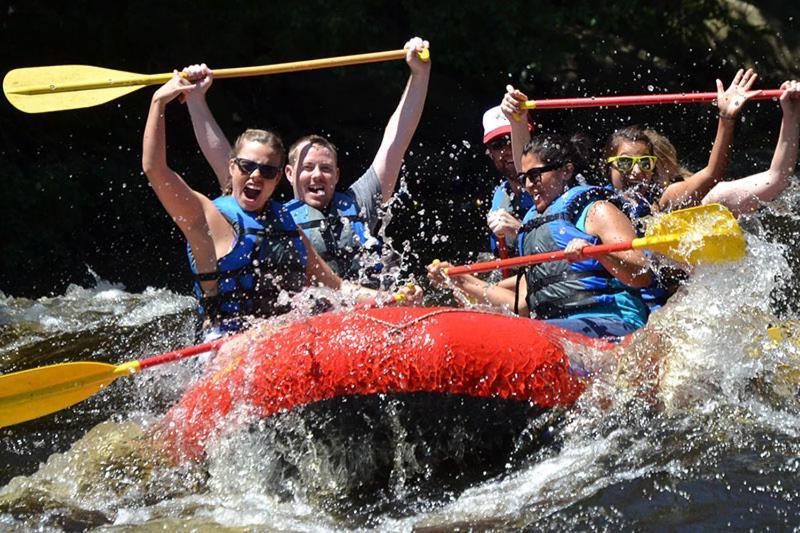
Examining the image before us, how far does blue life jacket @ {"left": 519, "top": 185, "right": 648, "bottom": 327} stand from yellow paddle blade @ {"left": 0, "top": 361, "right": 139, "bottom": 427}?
5.16ft

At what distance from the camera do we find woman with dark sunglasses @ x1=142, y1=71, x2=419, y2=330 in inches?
158

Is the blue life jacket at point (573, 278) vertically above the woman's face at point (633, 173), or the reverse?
the woman's face at point (633, 173)

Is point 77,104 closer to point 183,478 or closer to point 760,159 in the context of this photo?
point 183,478

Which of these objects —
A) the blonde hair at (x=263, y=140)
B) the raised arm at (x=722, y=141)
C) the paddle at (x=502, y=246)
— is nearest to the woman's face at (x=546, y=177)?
the raised arm at (x=722, y=141)

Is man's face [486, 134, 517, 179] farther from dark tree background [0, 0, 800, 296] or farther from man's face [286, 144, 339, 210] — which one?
dark tree background [0, 0, 800, 296]

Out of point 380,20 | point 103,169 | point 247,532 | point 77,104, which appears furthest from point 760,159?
point 247,532

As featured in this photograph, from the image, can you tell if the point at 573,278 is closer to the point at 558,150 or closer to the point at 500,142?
the point at 558,150

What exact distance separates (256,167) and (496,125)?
158 centimetres

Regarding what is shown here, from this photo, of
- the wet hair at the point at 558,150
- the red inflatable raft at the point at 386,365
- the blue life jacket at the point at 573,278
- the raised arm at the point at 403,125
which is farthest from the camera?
the raised arm at the point at 403,125

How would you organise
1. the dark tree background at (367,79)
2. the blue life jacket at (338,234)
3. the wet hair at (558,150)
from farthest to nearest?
the dark tree background at (367,79) < the blue life jacket at (338,234) < the wet hair at (558,150)

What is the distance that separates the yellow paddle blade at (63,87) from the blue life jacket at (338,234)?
911mm

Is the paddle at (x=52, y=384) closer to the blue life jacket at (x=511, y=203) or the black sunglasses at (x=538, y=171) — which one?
the black sunglasses at (x=538, y=171)

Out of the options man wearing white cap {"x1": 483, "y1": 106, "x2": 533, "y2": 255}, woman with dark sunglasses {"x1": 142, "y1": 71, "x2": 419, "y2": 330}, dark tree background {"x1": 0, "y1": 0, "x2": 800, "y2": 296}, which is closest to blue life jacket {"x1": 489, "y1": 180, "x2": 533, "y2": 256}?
man wearing white cap {"x1": 483, "y1": 106, "x2": 533, "y2": 255}

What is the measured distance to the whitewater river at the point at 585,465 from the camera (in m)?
3.27
